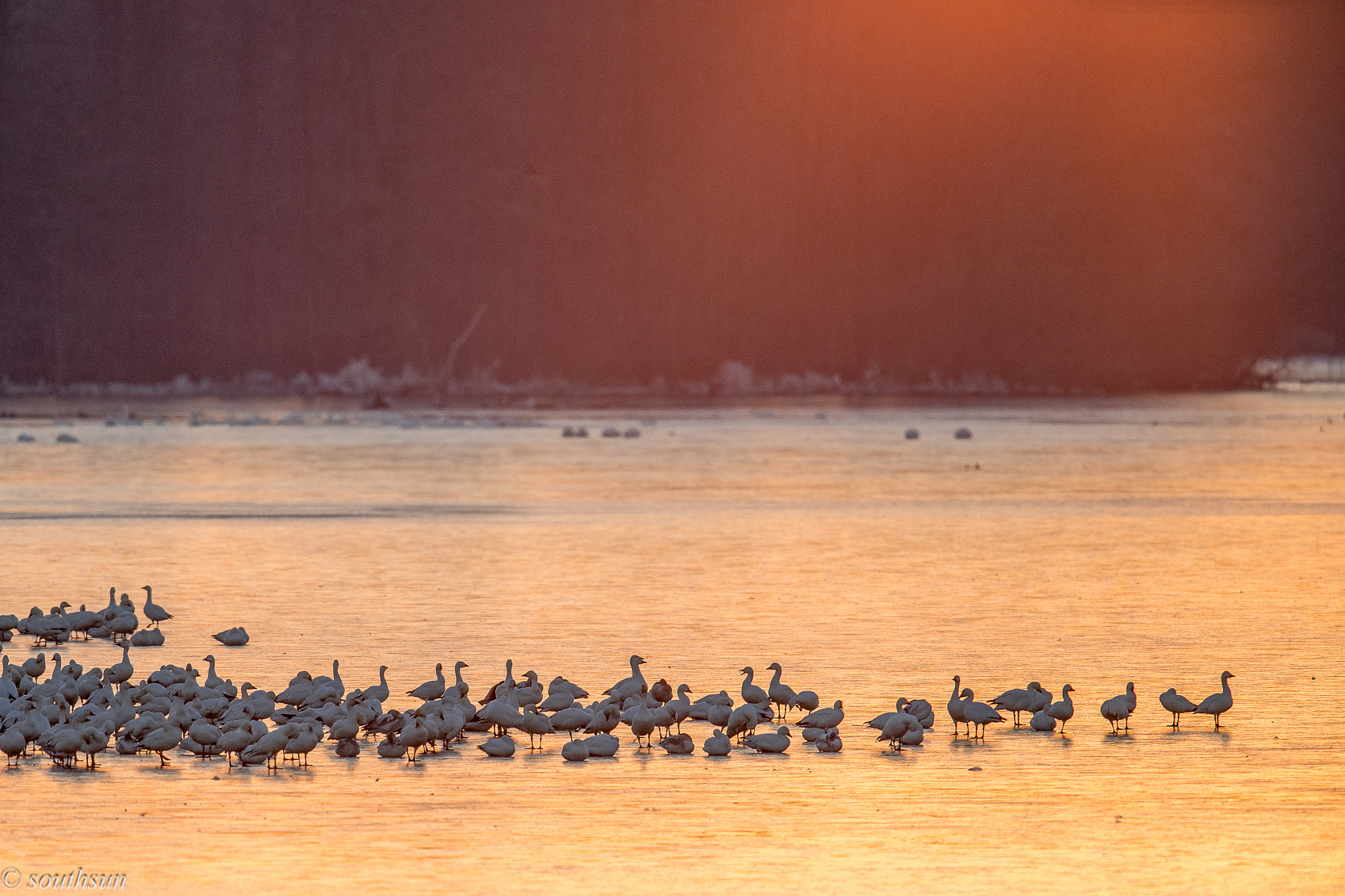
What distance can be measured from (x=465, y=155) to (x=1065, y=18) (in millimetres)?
66367

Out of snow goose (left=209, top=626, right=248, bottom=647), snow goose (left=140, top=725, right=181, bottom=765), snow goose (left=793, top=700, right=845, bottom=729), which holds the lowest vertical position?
snow goose (left=140, top=725, right=181, bottom=765)

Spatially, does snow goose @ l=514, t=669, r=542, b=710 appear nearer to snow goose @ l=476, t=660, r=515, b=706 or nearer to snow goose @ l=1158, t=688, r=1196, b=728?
snow goose @ l=476, t=660, r=515, b=706

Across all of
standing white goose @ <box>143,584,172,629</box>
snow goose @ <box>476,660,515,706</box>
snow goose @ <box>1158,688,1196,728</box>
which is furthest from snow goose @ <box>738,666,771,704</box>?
standing white goose @ <box>143,584,172,629</box>

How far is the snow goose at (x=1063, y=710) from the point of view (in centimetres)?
1302

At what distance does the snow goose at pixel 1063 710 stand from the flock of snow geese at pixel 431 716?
0.01 m

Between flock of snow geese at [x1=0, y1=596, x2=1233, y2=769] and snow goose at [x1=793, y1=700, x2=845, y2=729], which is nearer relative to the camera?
flock of snow geese at [x1=0, y1=596, x2=1233, y2=769]

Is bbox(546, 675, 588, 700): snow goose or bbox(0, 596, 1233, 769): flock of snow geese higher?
bbox(546, 675, 588, 700): snow goose

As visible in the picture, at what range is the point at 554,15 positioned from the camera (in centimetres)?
19112

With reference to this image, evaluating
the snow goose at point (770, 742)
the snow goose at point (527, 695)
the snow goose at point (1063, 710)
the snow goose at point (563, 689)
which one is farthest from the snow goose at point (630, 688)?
the snow goose at point (1063, 710)

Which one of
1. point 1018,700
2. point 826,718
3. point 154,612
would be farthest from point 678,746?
point 154,612

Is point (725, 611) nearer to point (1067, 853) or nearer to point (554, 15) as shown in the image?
point (1067, 853)

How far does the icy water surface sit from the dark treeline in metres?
132

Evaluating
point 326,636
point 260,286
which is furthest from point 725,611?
point 260,286

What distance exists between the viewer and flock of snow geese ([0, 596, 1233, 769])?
12.1 metres
